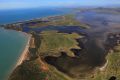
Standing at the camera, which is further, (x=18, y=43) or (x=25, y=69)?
(x=18, y=43)

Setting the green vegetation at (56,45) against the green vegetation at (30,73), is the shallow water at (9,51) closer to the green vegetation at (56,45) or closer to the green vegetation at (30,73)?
the green vegetation at (30,73)

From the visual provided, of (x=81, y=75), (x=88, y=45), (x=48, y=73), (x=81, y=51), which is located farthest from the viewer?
(x=88, y=45)

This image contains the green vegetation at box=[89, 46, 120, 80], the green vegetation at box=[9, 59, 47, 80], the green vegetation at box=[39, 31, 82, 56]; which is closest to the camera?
the green vegetation at box=[9, 59, 47, 80]

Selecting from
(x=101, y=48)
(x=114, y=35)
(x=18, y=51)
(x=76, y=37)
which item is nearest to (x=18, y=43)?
(x=18, y=51)

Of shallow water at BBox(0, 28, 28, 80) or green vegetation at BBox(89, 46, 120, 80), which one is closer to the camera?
green vegetation at BBox(89, 46, 120, 80)

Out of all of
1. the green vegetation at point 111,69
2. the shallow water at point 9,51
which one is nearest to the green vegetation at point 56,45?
the shallow water at point 9,51

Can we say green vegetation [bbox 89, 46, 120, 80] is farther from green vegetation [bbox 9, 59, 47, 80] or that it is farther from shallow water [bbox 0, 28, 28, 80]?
shallow water [bbox 0, 28, 28, 80]

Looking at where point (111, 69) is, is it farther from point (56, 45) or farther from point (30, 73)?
point (56, 45)

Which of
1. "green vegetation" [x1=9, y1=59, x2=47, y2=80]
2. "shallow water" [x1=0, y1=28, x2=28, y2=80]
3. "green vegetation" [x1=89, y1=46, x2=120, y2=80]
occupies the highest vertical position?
"green vegetation" [x1=9, y1=59, x2=47, y2=80]

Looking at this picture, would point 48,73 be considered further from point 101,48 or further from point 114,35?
point 114,35

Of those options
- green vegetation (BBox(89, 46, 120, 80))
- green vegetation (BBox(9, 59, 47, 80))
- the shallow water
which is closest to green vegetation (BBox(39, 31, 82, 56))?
the shallow water

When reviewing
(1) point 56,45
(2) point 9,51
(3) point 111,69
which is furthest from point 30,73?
(1) point 56,45
